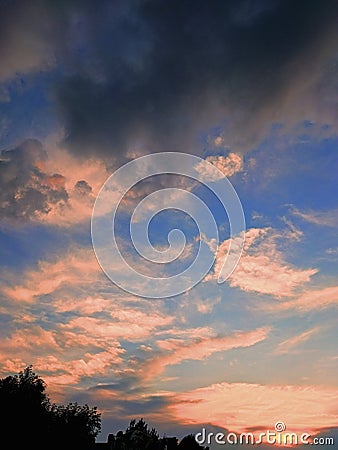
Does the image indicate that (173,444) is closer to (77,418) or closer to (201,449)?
(201,449)

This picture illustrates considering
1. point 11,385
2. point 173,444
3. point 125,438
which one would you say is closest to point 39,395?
point 11,385

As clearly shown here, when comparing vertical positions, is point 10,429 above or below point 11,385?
below

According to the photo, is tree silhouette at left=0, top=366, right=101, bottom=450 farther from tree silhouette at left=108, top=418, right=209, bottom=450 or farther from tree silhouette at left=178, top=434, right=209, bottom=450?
tree silhouette at left=178, top=434, right=209, bottom=450

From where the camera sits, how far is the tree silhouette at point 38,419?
52625 mm

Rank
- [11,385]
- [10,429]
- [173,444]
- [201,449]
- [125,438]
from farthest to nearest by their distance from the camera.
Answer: [201,449] → [173,444] → [125,438] → [11,385] → [10,429]

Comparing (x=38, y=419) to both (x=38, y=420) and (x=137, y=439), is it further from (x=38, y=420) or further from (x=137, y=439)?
(x=137, y=439)

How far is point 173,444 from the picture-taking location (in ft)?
276

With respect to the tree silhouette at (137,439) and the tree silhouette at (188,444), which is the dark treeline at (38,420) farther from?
the tree silhouette at (188,444)

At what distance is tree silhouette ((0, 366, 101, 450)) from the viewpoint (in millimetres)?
52625

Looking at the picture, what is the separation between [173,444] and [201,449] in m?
8.58

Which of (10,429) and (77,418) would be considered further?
(77,418)

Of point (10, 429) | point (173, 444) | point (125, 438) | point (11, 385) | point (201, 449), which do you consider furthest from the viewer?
point (201, 449)

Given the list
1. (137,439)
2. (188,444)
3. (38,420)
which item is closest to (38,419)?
(38,420)

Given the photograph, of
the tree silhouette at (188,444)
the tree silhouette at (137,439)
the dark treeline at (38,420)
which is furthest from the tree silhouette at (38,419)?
the tree silhouette at (188,444)
